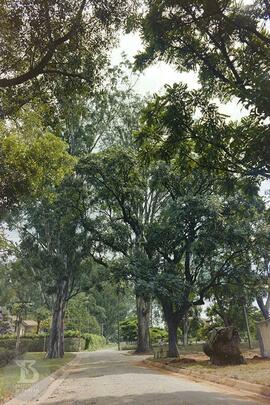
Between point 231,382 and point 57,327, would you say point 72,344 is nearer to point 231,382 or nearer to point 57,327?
point 57,327

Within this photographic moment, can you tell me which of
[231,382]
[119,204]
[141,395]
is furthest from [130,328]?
[141,395]

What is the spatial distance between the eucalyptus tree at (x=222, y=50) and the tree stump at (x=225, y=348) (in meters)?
8.56

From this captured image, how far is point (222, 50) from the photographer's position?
36.6 feet

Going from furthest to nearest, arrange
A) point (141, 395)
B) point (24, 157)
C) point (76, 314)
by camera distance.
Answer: point (76, 314)
point (24, 157)
point (141, 395)

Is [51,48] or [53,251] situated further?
[53,251]

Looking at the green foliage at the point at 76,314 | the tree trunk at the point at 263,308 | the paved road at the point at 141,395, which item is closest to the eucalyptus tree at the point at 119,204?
the paved road at the point at 141,395

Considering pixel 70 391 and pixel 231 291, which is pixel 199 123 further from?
pixel 231 291

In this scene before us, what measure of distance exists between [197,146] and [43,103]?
482cm

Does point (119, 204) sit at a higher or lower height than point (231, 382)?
higher

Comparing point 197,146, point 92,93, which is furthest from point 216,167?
point 92,93

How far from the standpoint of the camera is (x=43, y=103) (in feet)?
40.9

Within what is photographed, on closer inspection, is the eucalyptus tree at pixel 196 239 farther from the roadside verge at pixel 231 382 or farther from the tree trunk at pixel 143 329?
the tree trunk at pixel 143 329

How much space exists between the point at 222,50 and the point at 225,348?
38.8 ft

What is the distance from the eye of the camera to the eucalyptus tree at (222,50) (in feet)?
31.3
